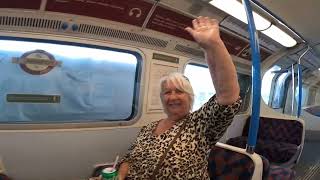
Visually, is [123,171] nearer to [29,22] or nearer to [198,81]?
[29,22]

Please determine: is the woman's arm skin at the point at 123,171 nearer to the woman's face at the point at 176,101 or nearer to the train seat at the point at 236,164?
the woman's face at the point at 176,101

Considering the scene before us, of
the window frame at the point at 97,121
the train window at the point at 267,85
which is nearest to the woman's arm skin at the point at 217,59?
the window frame at the point at 97,121

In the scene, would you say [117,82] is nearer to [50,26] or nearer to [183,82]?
[50,26]

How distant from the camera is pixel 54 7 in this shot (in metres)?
2.39

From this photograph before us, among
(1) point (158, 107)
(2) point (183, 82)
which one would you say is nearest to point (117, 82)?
(1) point (158, 107)

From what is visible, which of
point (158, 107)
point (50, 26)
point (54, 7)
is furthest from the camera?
point (158, 107)

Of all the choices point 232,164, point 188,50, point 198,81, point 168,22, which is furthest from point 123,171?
point 198,81

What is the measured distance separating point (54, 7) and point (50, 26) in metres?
0.22

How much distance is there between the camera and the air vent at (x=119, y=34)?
2.76 metres

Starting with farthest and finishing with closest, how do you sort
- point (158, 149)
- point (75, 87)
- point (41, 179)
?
1. point (75, 87)
2. point (41, 179)
3. point (158, 149)

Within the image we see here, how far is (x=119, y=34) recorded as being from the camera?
2971mm

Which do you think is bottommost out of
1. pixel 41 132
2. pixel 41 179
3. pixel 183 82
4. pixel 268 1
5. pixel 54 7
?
pixel 41 179

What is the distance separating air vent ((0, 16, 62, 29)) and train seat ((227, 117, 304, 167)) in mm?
3550

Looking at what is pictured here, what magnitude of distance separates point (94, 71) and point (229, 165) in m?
1.68
